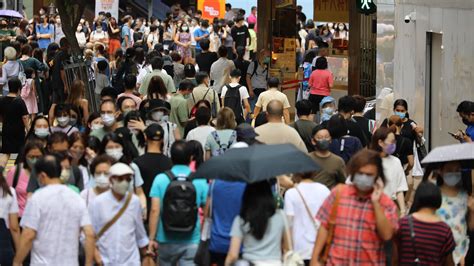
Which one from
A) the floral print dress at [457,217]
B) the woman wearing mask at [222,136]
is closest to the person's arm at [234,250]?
the floral print dress at [457,217]

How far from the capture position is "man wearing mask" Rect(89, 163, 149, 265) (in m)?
11.2

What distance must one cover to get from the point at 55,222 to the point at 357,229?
8.03 ft

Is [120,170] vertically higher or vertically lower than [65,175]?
higher

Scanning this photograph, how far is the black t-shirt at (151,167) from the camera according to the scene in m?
12.6

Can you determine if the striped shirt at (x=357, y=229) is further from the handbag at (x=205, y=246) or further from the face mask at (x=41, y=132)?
the face mask at (x=41, y=132)

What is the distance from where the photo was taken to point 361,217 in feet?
32.5

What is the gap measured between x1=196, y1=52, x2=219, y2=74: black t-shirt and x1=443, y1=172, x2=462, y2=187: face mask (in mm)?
15030

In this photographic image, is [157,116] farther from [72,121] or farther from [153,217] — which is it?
[153,217]

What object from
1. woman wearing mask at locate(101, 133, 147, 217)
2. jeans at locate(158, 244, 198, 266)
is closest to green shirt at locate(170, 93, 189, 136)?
woman wearing mask at locate(101, 133, 147, 217)

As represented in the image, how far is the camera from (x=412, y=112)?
75.0 ft

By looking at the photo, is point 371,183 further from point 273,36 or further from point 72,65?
point 273,36

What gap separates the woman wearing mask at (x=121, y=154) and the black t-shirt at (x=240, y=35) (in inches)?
839

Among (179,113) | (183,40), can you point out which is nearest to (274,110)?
(179,113)

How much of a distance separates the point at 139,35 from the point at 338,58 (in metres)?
11.7
